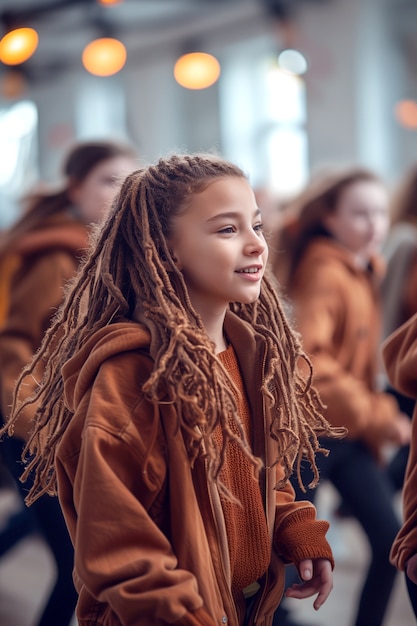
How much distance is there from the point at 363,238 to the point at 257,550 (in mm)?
1591

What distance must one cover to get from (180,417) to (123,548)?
19cm

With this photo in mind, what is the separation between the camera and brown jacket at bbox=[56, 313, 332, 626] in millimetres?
1176

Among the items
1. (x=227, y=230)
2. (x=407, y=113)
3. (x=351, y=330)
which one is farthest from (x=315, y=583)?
(x=407, y=113)

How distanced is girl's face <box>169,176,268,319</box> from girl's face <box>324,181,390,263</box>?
4.79 feet

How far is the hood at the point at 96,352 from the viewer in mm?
1276

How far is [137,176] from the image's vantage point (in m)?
1.43

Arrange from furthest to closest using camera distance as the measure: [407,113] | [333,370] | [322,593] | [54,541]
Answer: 1. [407,113]
2. [333,370]
3. [54,541]
4. [322,593]

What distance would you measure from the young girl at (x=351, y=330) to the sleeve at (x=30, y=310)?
582mm

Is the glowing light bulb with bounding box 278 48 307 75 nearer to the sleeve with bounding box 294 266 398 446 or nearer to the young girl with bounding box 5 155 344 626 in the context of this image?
the sleeve with bounding box 294 266 398 446

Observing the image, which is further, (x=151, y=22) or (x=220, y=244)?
(x=151, y=22)

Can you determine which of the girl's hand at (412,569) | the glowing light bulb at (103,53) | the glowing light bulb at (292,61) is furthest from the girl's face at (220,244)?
the glowing light bulb at (292,61)

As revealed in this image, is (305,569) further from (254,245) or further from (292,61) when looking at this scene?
(292,61)

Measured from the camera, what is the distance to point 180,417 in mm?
1280

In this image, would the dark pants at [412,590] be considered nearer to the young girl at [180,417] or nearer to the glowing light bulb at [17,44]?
the young girl at [180,417]
